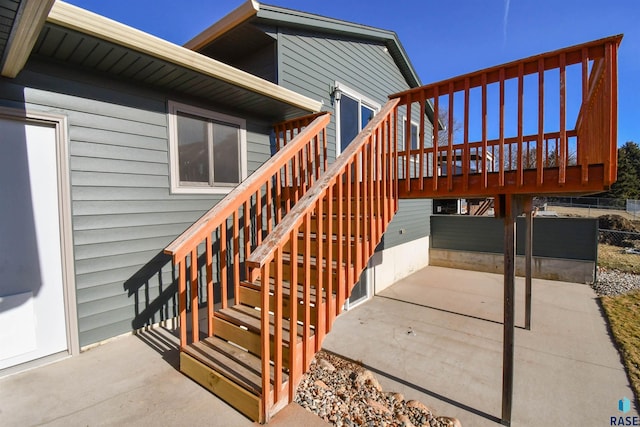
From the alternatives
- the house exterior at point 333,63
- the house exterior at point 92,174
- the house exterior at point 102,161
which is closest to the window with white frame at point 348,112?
the house exterior at point 333,63

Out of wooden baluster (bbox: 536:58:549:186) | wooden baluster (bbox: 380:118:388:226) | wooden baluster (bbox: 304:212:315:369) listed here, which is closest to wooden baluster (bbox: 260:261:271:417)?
wooden baluster (bbox: 304:212:315:369)

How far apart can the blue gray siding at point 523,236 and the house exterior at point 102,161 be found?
7084 millimetres

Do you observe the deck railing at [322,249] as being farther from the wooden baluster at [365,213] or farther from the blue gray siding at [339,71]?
the blue gray siding at [339,71]

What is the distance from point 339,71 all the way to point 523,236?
6.63 metres

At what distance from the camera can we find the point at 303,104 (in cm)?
381

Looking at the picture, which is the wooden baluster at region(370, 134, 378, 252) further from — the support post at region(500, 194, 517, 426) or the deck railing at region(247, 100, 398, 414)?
the support post at region(500, 194, 517, 426)

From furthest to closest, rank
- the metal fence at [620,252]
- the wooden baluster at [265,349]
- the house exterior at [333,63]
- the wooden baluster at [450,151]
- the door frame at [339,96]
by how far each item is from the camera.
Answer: the metal fence at [620,252] → the door frame at [339,96] → the house exterior at [333,63] → the wooden baluster at [450,151] → the wooden baluster at [265,349]

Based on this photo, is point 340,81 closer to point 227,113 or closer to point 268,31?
point 268,31

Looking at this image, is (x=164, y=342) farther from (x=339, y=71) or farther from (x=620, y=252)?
(x=620, y=252)

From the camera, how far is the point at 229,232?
148 inches

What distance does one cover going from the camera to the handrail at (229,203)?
2.26 meters

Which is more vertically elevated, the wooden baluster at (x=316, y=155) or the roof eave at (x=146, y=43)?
the roof eave at (x=146, y=43)

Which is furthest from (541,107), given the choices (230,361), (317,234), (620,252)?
(620,252)

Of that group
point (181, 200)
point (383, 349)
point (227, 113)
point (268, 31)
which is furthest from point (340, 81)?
point (383, 349)
